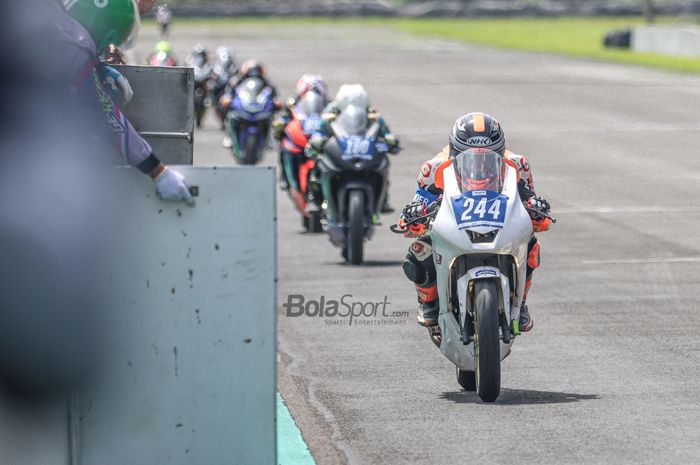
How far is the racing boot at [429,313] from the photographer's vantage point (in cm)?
953

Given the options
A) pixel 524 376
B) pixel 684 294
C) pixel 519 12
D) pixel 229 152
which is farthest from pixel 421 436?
pixel 519 12

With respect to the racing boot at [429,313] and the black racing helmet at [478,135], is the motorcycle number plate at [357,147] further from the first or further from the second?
the black racing helmet at [478,135]

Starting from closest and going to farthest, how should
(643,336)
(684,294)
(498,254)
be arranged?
(498,254)
(643,336)
(684,294)

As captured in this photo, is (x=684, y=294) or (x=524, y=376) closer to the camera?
(x=524, y=376)

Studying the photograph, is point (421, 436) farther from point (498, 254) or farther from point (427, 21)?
point (427, 21)

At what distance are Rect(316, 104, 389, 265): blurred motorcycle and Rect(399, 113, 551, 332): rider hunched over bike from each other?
585 centimetres

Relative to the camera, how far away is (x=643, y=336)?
11.2 metres

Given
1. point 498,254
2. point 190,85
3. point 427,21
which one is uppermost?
point 190,85

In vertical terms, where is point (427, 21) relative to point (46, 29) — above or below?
below

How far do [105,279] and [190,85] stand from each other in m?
2.24

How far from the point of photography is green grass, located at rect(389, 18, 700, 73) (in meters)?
48.8

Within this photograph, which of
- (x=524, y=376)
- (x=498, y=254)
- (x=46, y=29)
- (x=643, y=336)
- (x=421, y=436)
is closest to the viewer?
(x=46, y=29)

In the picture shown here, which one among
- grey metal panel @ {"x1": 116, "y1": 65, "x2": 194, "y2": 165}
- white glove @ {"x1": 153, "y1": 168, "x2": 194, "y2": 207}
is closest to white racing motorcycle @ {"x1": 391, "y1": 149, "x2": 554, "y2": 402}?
grey metal panel @ {"x1": 116, "y1": 65, "x2": 194, "y2": 165}

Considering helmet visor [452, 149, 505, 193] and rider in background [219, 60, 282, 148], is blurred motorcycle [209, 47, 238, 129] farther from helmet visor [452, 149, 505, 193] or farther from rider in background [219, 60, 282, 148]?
helmet visor [452, 149, 505, 193]
